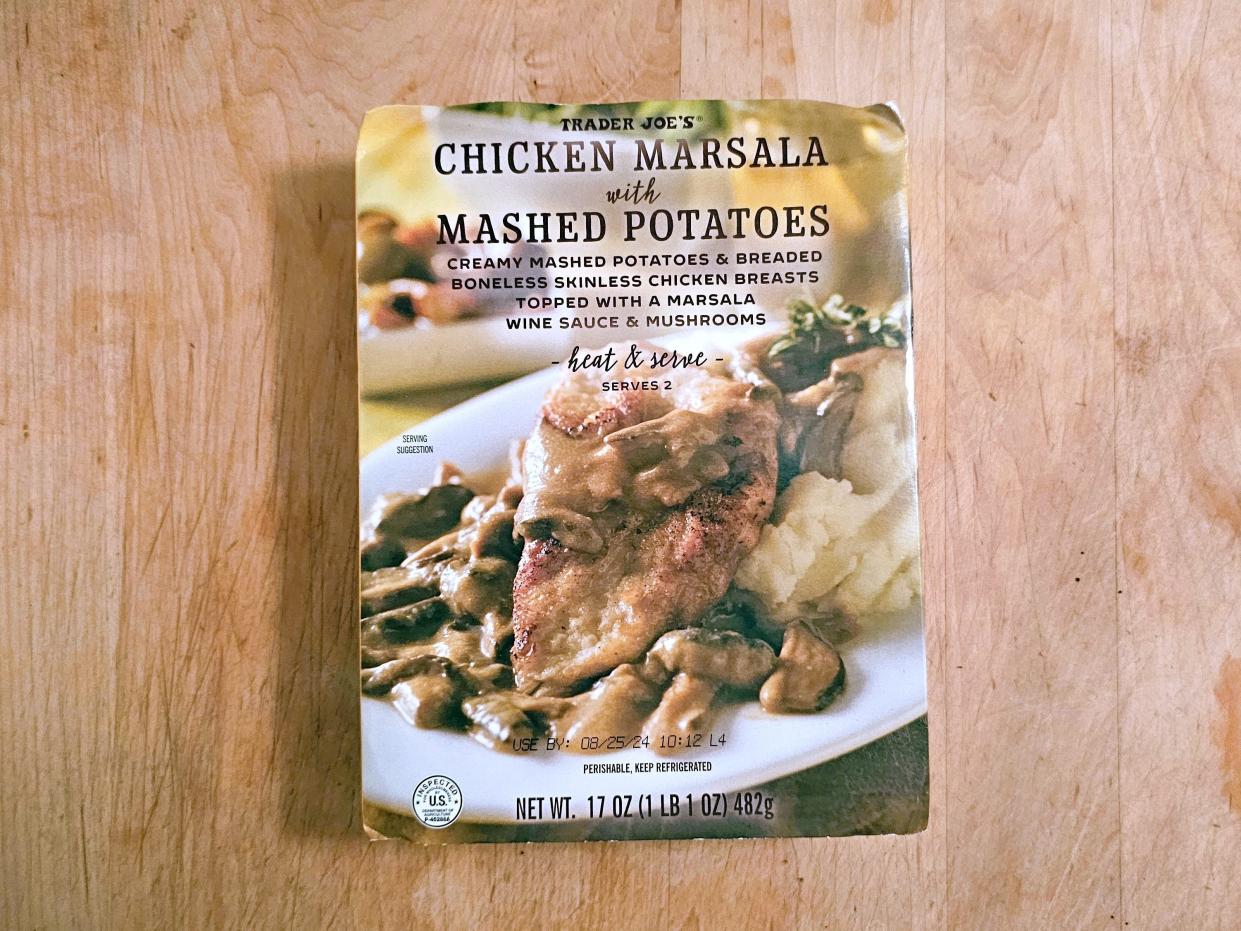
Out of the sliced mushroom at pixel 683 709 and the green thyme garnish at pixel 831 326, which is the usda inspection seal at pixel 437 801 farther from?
the green thyme garnish at pixel 831 326

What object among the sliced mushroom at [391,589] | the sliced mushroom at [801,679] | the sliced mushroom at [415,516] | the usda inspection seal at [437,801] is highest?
the sliced mushroom at [415,516]

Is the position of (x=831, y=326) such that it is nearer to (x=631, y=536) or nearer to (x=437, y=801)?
(x=631, y=536)

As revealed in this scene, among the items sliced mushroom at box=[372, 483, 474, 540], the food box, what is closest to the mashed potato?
the food box

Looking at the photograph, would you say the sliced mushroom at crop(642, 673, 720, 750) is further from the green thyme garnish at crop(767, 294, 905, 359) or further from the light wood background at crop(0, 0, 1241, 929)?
the green thyme garnish at crop(767, 294, 905, 359)

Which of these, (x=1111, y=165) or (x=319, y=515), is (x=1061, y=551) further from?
(x=319, y=515)

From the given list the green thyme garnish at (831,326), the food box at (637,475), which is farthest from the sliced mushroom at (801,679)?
the green thyme garnish at (831,326)

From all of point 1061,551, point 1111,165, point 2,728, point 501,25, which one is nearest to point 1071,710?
point 1061,551
